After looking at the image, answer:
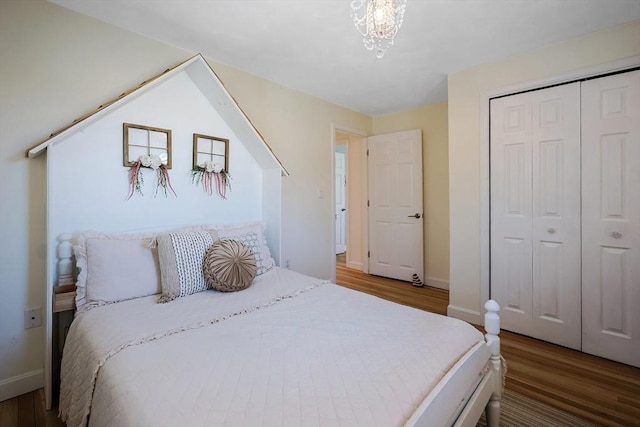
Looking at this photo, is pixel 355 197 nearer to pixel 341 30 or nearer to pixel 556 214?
pixel 556 214

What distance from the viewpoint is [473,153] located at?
2.71 m

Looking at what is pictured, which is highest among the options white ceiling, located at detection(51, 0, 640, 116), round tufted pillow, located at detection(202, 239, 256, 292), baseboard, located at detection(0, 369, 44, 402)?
white ceiling, located at detection(51, 0, 640, 116)

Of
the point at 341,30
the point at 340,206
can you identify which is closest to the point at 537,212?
the point at 341,30

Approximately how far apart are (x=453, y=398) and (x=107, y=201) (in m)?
2.26

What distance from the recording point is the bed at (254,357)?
2.73 feet

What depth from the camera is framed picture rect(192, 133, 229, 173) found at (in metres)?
2.39

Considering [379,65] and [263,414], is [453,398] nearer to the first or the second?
[263,414]

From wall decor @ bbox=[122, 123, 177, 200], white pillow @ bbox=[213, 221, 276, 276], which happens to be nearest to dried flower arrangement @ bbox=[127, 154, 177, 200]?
wall decor @ bbox=[122, 123, 177, 200]

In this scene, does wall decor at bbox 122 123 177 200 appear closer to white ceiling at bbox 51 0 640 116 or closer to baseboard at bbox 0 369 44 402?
white ceiling at bbox 51 0 640 116

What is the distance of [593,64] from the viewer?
7.03 feet

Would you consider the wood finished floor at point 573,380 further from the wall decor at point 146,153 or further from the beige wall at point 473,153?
the wall decor at point 146,153

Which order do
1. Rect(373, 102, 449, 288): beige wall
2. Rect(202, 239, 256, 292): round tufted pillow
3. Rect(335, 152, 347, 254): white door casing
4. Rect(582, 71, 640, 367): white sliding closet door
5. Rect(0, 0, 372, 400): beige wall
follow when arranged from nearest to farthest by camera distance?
1. Rect(0, 0, 372, 400): beige wall
2. Rect(202, 239, 256, 292): round tufted pillow
3. Rect(582, 71, 640, 367): white sliding closet door
4. Rect(373, 102, 449, 288): beige wall
5. Rect(335, 152, 347, 254): white door casing

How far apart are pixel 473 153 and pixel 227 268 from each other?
2.39 metres

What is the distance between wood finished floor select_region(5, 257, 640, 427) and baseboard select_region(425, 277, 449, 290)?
121 cm
